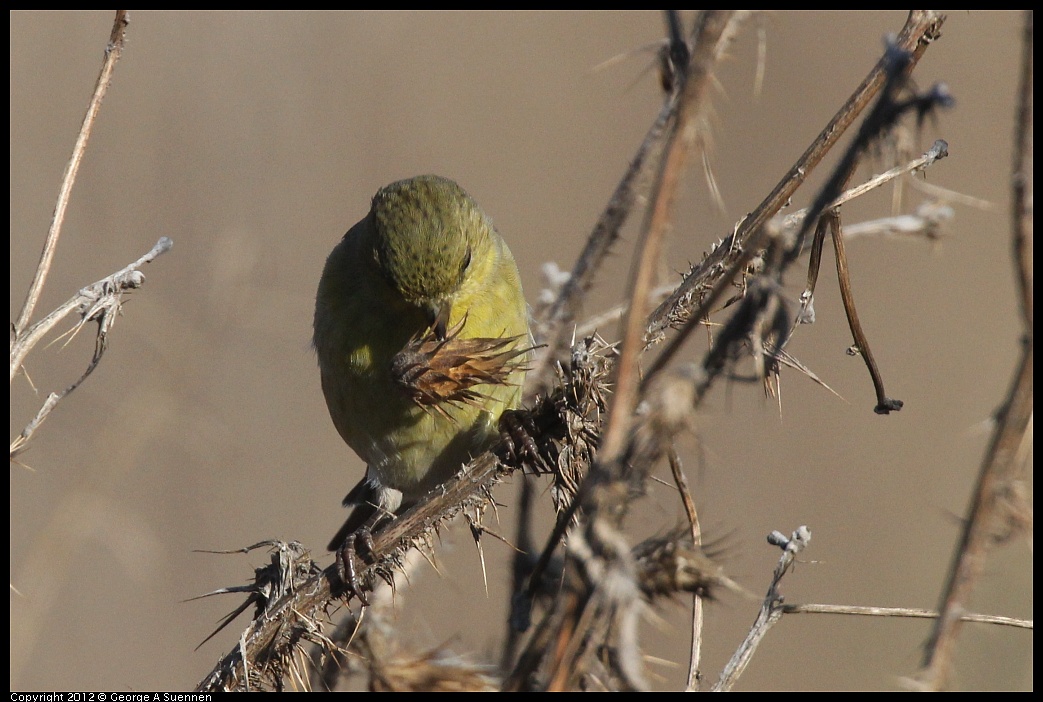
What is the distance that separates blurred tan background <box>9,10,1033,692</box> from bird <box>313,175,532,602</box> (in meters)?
0.92

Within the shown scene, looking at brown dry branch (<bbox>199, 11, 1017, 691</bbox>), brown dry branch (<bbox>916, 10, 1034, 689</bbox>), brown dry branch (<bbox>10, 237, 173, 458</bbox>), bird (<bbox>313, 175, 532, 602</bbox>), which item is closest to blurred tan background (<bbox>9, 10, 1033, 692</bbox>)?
bird (<bbox>313, 175, 532, 602</bbox>)

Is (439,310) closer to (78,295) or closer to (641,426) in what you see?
(78,295)

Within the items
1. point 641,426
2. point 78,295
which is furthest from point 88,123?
point 641,426

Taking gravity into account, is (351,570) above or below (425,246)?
below

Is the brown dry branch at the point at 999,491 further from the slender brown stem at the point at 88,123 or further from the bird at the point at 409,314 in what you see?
the bird at the point at 409,314

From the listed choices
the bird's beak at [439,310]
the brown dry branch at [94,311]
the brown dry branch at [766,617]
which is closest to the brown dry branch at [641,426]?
the brown dry branch at [766,617]

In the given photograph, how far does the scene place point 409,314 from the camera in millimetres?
3449

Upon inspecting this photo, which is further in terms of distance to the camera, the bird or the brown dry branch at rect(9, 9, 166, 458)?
the bird

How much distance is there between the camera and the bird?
3361 millimetres

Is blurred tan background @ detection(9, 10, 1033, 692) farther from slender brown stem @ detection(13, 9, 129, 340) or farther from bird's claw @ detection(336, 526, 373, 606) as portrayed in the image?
slender brown stem @ detection(13, 9, 129, 340)

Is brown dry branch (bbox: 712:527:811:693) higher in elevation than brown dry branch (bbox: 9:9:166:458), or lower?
lower

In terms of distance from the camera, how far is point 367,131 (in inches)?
255

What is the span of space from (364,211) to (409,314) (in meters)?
3.26

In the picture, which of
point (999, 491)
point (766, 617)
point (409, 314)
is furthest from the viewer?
point (409, 314)
